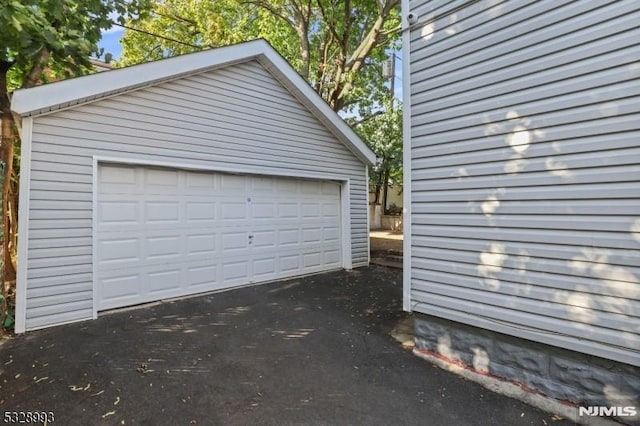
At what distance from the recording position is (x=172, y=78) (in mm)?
5555

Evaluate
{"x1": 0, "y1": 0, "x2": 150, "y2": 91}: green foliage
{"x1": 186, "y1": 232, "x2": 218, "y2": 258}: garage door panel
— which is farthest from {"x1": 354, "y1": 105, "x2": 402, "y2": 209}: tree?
{"x1": 0, "y1": 0, "x2": 150, "y2": 91}: green foliage

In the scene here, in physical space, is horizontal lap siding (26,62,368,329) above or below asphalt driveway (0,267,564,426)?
above

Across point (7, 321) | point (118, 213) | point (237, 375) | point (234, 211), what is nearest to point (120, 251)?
point (118, 213)

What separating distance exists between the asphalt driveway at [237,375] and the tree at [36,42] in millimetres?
1445

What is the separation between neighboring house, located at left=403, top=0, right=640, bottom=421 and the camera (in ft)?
8.19

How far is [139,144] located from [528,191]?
16.6 ft

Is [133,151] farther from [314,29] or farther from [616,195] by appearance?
[314,29]

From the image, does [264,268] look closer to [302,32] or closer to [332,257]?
[332,257]

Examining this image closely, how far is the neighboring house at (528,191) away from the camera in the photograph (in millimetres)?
2496

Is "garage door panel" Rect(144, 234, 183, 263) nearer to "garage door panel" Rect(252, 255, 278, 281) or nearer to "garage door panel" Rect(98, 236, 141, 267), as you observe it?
"garage door panel" Rect(98, 236, 141, 267)

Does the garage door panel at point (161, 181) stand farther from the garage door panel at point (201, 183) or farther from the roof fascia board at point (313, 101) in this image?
the roof fascia board at point (313, 101)

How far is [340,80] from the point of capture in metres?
11.4

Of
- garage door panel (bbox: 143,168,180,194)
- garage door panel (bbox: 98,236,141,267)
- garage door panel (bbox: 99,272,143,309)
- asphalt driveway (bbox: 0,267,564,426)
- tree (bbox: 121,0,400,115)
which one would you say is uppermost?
tree (bbox: 121,0,400,115)

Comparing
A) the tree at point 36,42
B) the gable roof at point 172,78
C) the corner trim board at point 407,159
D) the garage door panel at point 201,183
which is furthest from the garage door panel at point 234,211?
the corner trim board at point 407,159
